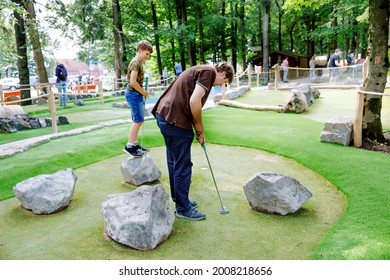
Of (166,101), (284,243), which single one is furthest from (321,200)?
(166,101)

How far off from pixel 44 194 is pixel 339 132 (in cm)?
465

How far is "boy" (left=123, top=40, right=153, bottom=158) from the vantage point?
449cm

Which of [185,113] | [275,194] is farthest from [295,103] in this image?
[185,113]

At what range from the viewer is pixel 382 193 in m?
3.67

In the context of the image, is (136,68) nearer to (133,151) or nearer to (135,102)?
(135,102)

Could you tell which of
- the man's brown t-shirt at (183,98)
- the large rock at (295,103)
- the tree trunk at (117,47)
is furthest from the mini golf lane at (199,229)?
the tree trunk at (117,47)

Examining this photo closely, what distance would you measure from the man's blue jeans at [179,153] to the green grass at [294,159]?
0.27 meters

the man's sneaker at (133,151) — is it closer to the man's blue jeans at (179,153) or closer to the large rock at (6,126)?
the man's blue jeans at (179,153)

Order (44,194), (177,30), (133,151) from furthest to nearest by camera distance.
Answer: (177,30)
(133,151)
(44,194)

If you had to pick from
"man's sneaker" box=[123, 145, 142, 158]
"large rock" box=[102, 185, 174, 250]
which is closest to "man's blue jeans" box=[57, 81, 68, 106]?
"man's sneaker" box=[123, 145, 142, 158]

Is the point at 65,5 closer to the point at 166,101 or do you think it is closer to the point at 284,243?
the point at 166,101

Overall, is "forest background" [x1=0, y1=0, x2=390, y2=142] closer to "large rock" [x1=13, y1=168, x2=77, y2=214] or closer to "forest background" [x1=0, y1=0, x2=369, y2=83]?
"forest background" [x1=0, y1=0, x2=369, y2=83]

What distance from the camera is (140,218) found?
2850 millimetres
